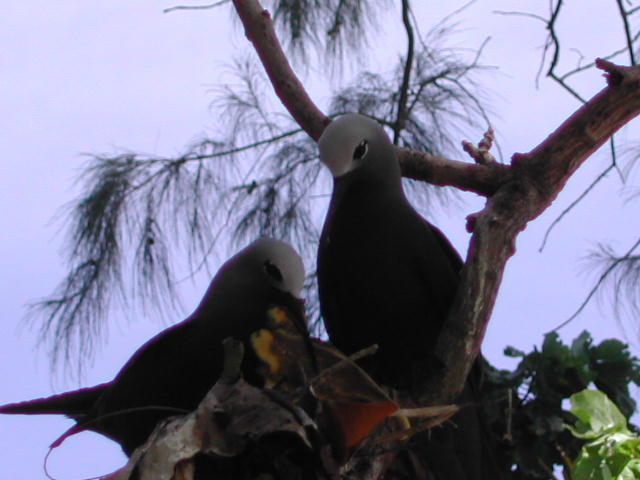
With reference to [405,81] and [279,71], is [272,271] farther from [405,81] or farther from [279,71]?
[405,81]

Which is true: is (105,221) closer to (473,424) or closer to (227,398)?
(473,424)

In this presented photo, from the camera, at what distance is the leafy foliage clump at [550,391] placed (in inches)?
64.5

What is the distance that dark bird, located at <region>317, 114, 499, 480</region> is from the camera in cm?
149

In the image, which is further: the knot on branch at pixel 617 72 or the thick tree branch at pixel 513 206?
the knot on branch at pixel 617 72

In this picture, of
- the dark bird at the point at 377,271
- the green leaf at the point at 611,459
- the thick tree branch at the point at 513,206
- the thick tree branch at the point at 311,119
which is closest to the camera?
the green leaf at the point at 611,459

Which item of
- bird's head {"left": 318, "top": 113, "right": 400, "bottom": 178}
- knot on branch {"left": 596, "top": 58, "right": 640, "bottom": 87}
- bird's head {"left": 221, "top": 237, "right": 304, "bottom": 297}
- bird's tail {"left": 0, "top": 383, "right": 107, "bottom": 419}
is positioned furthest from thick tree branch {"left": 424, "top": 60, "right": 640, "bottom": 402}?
bird's tail {"left": 0, "top": 383, "right": 107, "bottom": 419}

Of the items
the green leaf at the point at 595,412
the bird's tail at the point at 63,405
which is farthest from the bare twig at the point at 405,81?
the green leaf at the point at 595,412

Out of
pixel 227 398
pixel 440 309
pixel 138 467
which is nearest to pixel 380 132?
pixel 440 309

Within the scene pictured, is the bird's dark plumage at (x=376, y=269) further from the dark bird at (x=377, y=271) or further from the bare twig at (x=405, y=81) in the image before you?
the bare twig at (x=405, y=81)

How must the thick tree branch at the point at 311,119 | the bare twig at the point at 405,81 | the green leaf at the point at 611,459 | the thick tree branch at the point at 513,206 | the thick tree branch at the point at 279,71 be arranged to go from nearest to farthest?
the green leaf at the point at 611,459
the thick tree branch at the point at 513,206
the thick tree branch at the point at 311,119
the thick tree branch at the point at 279,71
the bare twig at the point at 405,81

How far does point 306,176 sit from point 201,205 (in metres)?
0.25

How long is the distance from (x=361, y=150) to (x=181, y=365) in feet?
1.35

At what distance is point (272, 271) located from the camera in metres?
1.60

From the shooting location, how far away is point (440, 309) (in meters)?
1.50
